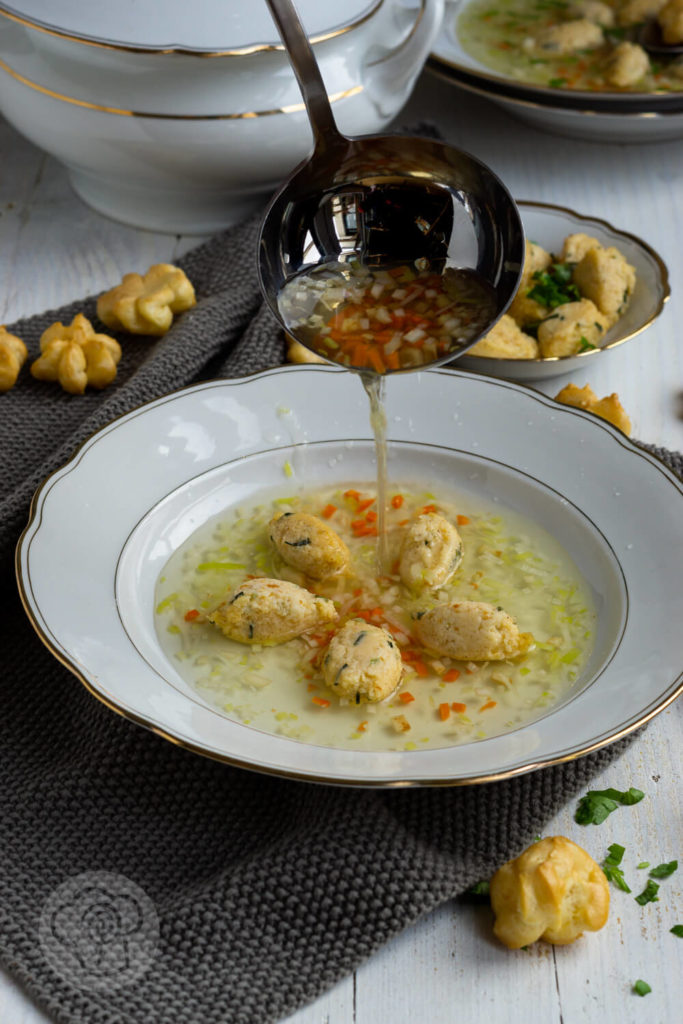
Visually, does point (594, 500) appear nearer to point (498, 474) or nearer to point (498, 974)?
point (498, 474)

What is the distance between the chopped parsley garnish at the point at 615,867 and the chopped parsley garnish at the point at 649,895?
17mm

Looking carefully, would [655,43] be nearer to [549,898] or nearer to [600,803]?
[600,803]

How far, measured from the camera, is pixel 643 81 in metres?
2.75

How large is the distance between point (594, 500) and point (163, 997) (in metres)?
0.89

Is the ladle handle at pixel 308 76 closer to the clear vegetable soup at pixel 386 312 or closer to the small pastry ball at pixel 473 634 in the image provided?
the clear vegetable soup at pixel 386 312

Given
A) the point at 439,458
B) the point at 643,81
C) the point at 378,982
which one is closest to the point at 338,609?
the point at 439,458

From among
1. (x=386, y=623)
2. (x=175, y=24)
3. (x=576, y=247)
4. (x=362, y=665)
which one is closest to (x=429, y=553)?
(x=386, y=623)

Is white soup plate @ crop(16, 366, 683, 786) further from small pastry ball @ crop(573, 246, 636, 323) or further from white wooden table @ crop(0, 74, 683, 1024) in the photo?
small pastry ball @ crop(573, 246, 636, 323)

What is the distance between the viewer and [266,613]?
1.51 metres

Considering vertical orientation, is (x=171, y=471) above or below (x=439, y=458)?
above

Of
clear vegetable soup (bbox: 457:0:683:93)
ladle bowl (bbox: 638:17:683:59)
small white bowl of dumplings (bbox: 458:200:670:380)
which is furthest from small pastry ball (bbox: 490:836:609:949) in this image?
ladle bowl (bbox: 638:17:683:59)

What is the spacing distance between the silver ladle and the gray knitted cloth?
2.19 feet

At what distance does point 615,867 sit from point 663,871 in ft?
0.18

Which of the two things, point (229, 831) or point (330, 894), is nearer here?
point (330, 894)
